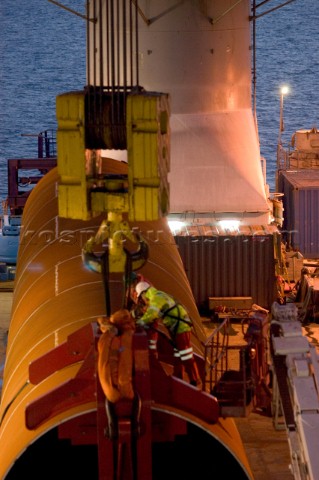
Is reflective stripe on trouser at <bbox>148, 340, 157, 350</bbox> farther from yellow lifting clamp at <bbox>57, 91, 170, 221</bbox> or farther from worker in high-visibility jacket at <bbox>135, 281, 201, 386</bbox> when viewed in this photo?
yellow lifting clamp at <bbox>57, 91, 170, 221</bbox>

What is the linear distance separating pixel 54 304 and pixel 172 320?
8.15ft

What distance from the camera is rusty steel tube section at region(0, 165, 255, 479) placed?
550 inches

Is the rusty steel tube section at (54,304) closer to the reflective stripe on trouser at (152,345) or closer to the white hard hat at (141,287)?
the white hard hat at (141,287)

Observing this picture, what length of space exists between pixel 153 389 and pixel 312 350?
156 inches

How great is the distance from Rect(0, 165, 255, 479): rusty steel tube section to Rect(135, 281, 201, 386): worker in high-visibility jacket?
2.55 feet

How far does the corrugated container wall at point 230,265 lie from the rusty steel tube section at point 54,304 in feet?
32.3

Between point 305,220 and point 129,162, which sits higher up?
point 129,162

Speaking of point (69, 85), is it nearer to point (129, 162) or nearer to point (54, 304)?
point (54, 304)

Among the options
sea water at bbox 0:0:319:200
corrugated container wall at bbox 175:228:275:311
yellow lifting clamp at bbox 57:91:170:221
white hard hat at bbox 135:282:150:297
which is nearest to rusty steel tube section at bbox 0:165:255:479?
white hard hat at bbox 135:282:150:297

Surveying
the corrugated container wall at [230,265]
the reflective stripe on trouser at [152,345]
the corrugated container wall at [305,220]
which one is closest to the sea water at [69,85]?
the corrugated container wall at [305,220]

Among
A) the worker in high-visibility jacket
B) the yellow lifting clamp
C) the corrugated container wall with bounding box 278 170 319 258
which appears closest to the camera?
the yellow lifting clamp

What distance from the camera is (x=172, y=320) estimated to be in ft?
50.8

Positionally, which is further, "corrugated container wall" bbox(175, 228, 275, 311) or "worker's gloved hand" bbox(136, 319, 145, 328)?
"corrugated container wall" bbox(175, 228, 275, 311)

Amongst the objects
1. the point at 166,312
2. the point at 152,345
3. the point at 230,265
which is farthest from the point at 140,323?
the point at 230,265
